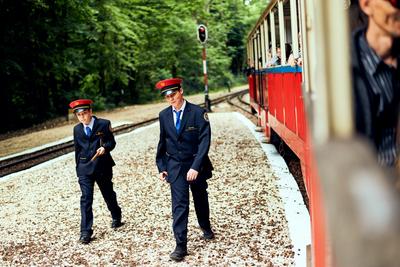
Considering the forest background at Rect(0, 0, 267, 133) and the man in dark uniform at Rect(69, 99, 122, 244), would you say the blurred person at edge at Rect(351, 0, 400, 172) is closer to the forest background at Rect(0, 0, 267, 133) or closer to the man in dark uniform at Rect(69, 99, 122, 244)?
the man in dark uniform at Rect(69, 99, 122, 244)

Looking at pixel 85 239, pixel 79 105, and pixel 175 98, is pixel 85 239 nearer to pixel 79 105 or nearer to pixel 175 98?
pixel 79 105

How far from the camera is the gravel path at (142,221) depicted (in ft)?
16.1

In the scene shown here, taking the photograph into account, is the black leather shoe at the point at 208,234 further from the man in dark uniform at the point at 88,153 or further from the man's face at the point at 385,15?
the man's face at the point at 385,15

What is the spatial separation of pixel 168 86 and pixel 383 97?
3100mm

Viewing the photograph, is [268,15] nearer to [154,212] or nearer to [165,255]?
[154,212]

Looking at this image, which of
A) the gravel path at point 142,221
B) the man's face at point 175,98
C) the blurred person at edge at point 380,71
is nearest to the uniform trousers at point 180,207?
the gravel path at point 142,221

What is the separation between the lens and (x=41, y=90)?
23766 millimetres

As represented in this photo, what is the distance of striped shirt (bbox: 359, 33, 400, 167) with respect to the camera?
1.57 metres

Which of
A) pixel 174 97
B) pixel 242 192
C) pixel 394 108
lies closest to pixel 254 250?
pixel 174 97

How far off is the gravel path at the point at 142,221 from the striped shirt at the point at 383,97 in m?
2.99

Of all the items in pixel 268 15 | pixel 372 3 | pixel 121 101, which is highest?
pixel 268 15

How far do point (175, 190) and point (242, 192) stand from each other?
2566mm

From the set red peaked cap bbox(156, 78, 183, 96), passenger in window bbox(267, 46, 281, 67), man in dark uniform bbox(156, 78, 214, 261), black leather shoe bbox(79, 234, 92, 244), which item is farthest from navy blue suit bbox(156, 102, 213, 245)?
passenger in window bbox(267, 46, 281, 67)

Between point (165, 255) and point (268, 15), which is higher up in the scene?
point (268, 15)
